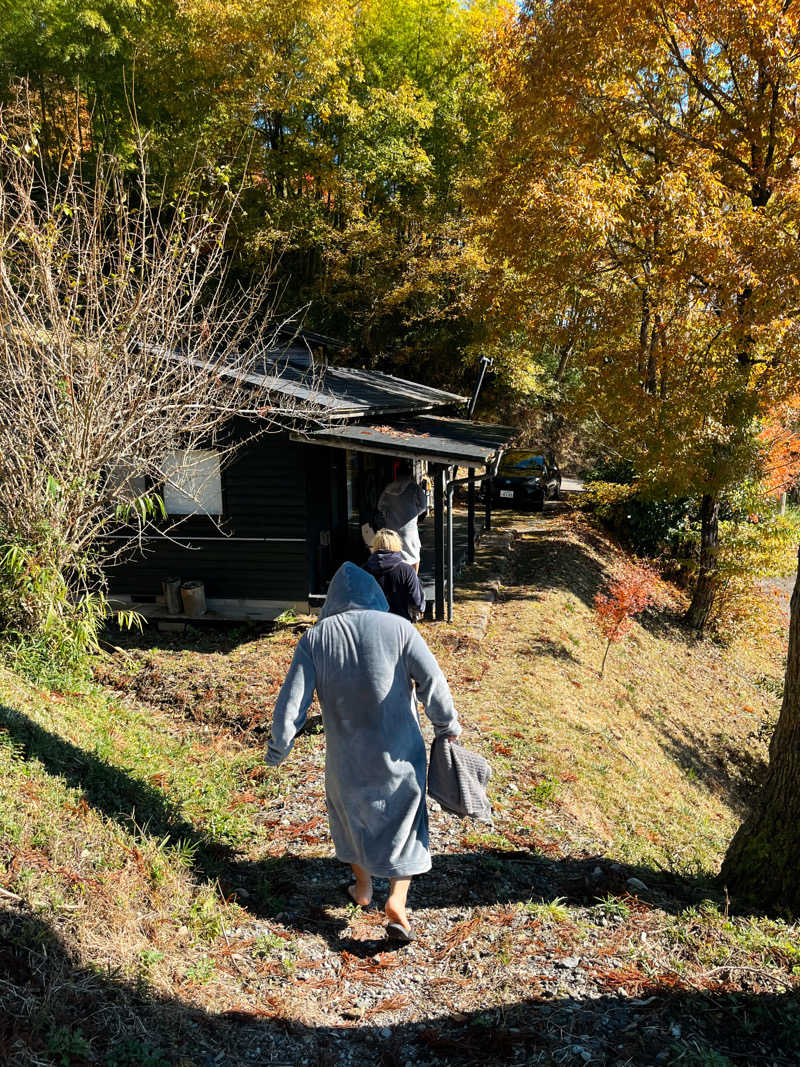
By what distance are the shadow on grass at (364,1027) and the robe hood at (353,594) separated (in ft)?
6.23

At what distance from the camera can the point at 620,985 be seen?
3.77 m

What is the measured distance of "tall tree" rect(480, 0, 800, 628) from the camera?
11164 millimetres

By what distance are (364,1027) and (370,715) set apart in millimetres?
1429

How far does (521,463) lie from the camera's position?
24.7m

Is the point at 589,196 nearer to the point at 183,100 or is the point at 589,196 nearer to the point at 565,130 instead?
the point at 565,130

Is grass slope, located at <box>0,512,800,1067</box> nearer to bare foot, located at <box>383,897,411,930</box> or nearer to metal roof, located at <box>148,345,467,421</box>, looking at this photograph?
bare foot, located at <box>383,897,411,930</box>

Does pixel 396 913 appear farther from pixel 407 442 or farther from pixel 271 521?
pixel 271 521

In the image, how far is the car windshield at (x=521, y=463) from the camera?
79.9 ft

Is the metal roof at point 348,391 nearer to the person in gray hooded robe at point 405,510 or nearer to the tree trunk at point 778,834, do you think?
the person in gray hooded robe at point 405,510

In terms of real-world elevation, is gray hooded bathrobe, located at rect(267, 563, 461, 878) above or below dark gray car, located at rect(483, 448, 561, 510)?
above

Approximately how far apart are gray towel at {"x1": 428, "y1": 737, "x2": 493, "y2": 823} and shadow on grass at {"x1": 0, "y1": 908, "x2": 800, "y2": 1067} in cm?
92

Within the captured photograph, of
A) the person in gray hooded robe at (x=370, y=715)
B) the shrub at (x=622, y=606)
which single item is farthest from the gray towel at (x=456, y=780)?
the shrub at (x=622, y=606)

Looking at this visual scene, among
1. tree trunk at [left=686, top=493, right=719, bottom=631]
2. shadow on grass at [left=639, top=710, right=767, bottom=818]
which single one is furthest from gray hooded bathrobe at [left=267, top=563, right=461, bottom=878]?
tree trunk at [left=686, top=493, right=719, bottom=631]

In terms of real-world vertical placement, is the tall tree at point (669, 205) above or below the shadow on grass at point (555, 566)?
above
